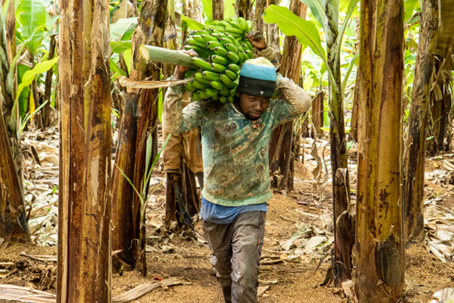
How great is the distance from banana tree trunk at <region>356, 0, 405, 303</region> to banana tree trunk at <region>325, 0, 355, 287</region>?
30 centimetres

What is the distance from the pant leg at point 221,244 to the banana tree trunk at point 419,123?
4.94 feet

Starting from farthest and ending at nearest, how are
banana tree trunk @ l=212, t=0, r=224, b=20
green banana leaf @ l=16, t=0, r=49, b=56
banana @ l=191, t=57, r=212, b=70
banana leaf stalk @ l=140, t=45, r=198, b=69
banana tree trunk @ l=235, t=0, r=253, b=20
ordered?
green banana leaf @ l=16, t=0, r=49, b=56
banana tree trunk @ l=212, t=0, r=224, b=20
banana tree trunk @ l=235, t=0, r=253, b=20
banana @ l=191, t=57, r=212, b=70
banana leaf stalk @ l=140, t=45, r=198, b=69

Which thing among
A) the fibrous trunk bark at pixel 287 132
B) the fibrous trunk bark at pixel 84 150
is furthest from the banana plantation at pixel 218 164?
the fibrous trunk bark at pixel 287 132

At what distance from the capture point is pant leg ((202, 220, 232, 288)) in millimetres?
2617

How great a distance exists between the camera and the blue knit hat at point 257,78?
7.86 feet

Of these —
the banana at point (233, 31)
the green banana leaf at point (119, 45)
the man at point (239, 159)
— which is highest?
the banana at point (233, 31)

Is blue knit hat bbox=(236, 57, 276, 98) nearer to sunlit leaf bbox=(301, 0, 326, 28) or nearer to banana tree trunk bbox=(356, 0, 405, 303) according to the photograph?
sunlit leaf bbox=(301, 0, 326, 28)

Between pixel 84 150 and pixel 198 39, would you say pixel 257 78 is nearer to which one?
pixel 198 39

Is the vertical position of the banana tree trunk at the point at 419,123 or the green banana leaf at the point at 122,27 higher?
the green banana leaf at the point at 122,27

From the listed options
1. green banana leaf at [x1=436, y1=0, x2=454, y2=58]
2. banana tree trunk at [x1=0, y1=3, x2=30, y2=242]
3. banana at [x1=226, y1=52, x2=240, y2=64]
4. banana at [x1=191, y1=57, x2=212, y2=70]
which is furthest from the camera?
green banana leaf at [x1=436, y1=0, x2=454, y2=58]

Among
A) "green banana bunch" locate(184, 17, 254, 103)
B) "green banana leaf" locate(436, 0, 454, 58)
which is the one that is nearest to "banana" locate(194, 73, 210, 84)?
"green banana bunch" locate(184, 17, 254, 103)

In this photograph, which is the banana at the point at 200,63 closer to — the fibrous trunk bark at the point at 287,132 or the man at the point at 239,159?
the man at the point at 239,159

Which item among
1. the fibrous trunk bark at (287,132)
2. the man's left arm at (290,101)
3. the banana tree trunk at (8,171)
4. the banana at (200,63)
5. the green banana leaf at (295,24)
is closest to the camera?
the banana at (200,63)

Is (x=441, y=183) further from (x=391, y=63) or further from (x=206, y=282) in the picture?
(x=391, y=63)
